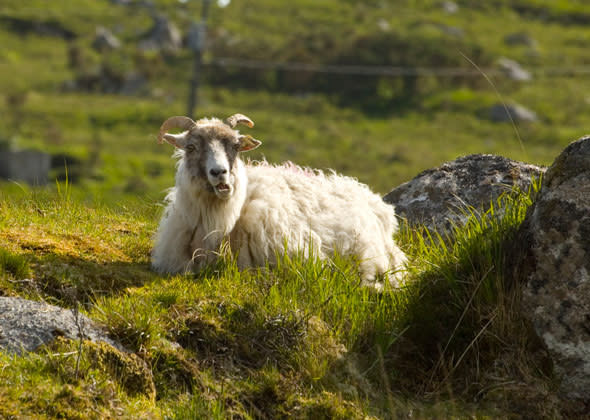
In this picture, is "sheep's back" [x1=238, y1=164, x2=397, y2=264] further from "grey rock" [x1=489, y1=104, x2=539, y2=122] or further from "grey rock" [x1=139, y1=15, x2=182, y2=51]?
"grey rock" [x1=139, y1=15, x2=182, y2=51]

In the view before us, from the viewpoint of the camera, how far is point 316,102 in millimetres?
58500

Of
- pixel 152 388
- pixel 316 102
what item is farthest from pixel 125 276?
pixel 316 102

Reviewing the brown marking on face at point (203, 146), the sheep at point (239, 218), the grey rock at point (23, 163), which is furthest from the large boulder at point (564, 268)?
the grey rock at point (23, 163)

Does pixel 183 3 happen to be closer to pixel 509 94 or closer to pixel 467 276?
pixel 509 94

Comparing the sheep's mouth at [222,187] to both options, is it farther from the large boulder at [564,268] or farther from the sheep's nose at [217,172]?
the large boulder at [564,268]

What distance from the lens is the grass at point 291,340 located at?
17.0 feet

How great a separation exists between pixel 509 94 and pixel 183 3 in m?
43.5

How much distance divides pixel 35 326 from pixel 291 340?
167 cm

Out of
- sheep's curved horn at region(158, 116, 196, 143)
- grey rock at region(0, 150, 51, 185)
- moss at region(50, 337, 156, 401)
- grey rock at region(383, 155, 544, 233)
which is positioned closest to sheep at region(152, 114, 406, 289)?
sheep's curved horn at region(158, 116, 196, 143)

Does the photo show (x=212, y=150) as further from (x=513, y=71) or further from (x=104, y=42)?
(x=104, y=42)

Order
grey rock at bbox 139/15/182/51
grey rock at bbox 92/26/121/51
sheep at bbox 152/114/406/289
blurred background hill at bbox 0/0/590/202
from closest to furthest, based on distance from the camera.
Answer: sheep at bbox 152/114/406/289 < blurred background hill at bbox 0/0/590/202 < grey rock at bbox 139/15/182/51 < grey rock at bbox 92/26/121/51

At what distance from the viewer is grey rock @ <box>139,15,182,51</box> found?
71.6 m

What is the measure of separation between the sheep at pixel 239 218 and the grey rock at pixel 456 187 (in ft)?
3.28

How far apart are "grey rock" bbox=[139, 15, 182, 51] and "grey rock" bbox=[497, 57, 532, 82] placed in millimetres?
26980
